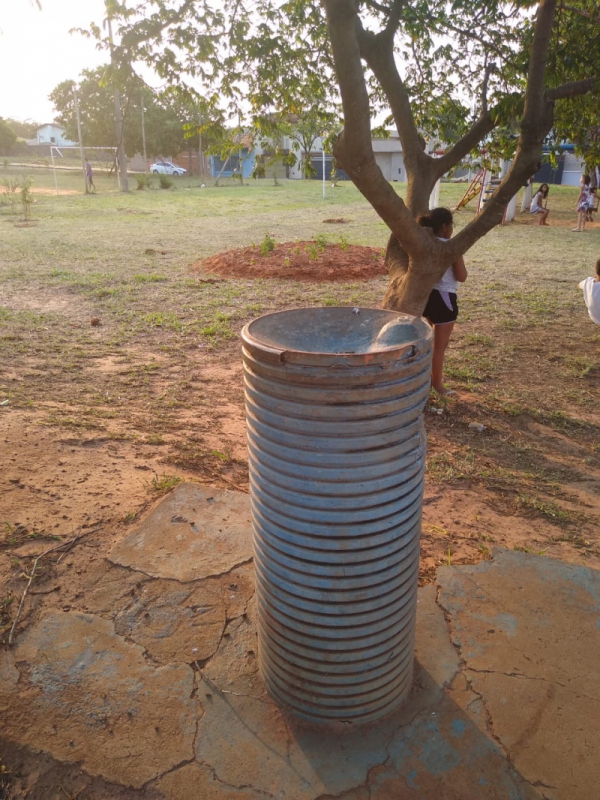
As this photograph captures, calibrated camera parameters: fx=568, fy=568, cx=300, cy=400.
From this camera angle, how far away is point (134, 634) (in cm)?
247

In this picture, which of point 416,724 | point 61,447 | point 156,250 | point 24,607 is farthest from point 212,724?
point 156,250

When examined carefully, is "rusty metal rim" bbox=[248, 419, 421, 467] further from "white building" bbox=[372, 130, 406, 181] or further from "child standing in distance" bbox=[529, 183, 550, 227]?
"white building" bbox=[372, 130, 406, 181]

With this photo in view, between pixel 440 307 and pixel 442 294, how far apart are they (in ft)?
0.37

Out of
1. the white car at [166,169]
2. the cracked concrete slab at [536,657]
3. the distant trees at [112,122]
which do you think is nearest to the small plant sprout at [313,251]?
the cracked concrete slab at [536,657]

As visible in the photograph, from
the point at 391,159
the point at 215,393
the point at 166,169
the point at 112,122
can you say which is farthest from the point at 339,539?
the point at 391,159

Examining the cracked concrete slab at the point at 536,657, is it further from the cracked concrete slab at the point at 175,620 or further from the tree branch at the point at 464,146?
the tree branch at the point at 464,146

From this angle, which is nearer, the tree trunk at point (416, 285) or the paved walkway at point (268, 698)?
the paved walkway at point (268, 698)

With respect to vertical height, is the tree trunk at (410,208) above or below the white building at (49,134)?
below

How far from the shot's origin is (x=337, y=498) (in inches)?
66.4

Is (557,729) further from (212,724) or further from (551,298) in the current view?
(551,298)

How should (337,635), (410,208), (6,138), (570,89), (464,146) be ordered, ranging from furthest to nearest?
(6,138) < (410,208) < (464,146) < (570,89) < (337,635)

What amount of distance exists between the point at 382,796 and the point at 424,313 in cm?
395

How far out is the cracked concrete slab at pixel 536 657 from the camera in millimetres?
1982

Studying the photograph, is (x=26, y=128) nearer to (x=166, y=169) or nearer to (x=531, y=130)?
(x=166, y=169)
